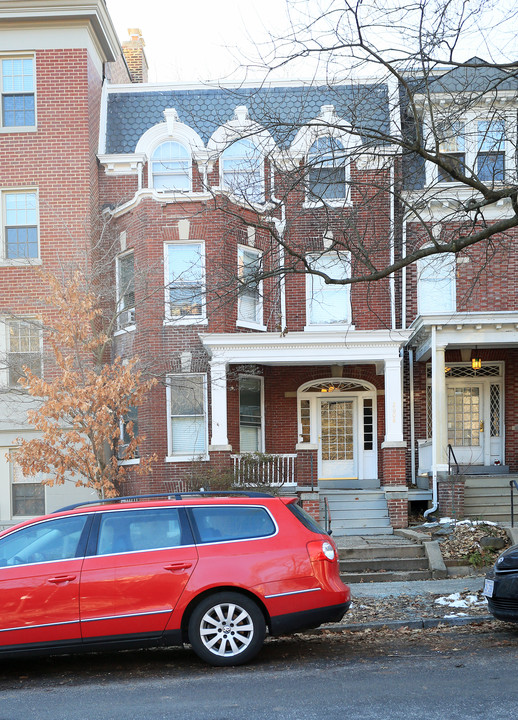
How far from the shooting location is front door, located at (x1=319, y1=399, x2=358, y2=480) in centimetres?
1959

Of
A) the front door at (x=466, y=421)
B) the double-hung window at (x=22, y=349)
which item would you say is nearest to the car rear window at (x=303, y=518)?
the double-hung window at (x=22, y=349)

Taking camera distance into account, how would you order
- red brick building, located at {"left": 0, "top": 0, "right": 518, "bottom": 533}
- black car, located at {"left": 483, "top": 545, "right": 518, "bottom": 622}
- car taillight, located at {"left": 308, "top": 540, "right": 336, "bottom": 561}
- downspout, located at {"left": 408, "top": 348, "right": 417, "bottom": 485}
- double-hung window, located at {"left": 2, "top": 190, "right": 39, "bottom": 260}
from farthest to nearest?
downspout, located at {"left": 408, "top": 348, "right": 417, "bottom": 485} → double-hung window, located at {"left": 2, "top": 190, "right": 39, "bottom": 260} → red brick building, located at {"left": 0, "top": 0, "right": 518, "bottom": 533} → black car, located at {"left": 483, "top": 545, "right": 518, "bottom": 622} → car taillight, located at {"left": 308, "top": 540, "right": 336, "bottom": 561}

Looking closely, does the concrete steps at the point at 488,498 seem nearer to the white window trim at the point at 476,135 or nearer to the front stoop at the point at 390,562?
the front stoop at the point at 390,562

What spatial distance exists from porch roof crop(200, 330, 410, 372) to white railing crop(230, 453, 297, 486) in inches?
78.2

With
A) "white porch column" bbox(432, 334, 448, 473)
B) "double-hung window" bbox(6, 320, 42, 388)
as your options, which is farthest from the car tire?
"white porch column" bbox(432, 334, 448, 473)

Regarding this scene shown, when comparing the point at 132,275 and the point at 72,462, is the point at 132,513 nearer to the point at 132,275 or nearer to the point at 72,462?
the point at 72,462

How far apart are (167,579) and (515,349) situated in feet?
45.2

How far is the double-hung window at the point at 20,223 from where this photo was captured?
1880 centimetres

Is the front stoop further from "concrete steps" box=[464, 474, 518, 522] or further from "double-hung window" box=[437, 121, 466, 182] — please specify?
"double-hung window" box=[437, 121, 466, 182]

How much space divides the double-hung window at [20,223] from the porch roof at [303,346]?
5.02 m

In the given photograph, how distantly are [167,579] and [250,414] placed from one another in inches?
460

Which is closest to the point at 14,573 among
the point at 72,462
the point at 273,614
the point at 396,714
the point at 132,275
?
the point at 273,614

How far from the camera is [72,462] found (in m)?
13.8

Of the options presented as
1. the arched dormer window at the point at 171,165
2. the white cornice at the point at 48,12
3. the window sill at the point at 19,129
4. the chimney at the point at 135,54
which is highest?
the chimney at the point at 135,54
